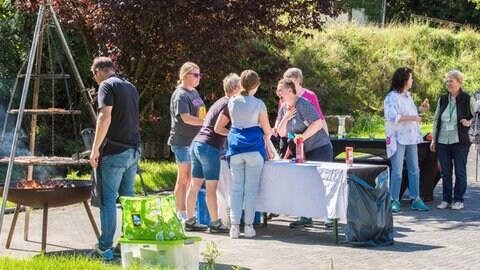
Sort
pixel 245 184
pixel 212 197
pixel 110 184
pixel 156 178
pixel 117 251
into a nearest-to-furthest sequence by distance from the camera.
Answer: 1. pixel 110 184
2. pixel 117 251
3. pixel 245 184
4. pixel 212 197
5. pixel 156 178

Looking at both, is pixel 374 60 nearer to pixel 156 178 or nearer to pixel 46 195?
pixel 156 178

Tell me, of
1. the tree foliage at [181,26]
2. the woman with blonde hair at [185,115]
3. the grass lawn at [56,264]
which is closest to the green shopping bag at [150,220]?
the grass lawn at [56,264]

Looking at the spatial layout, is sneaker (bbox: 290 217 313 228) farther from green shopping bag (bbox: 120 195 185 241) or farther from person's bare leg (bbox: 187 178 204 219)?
green shopping bag (bbox: 120 195 185 241)

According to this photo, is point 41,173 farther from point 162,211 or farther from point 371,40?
point 371,40

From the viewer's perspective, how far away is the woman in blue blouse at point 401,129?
12.0 metres

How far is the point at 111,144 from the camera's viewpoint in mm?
8773

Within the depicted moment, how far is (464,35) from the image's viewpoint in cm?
3256

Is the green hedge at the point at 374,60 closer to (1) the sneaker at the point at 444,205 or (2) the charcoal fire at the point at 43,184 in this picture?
(1) the sneaker at the point at 444,205

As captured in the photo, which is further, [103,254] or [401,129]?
[401,129]

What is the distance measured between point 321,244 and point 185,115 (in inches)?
84.8

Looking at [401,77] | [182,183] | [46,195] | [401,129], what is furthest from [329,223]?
[46,195]

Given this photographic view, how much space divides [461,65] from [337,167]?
2214cm

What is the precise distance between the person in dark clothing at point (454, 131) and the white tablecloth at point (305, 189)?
271 centimetres

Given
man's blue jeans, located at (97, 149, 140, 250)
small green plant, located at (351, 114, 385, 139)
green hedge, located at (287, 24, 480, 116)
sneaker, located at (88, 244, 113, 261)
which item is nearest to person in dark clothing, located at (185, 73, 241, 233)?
man's blue jeans, located at (97, 149, 140, 250)
